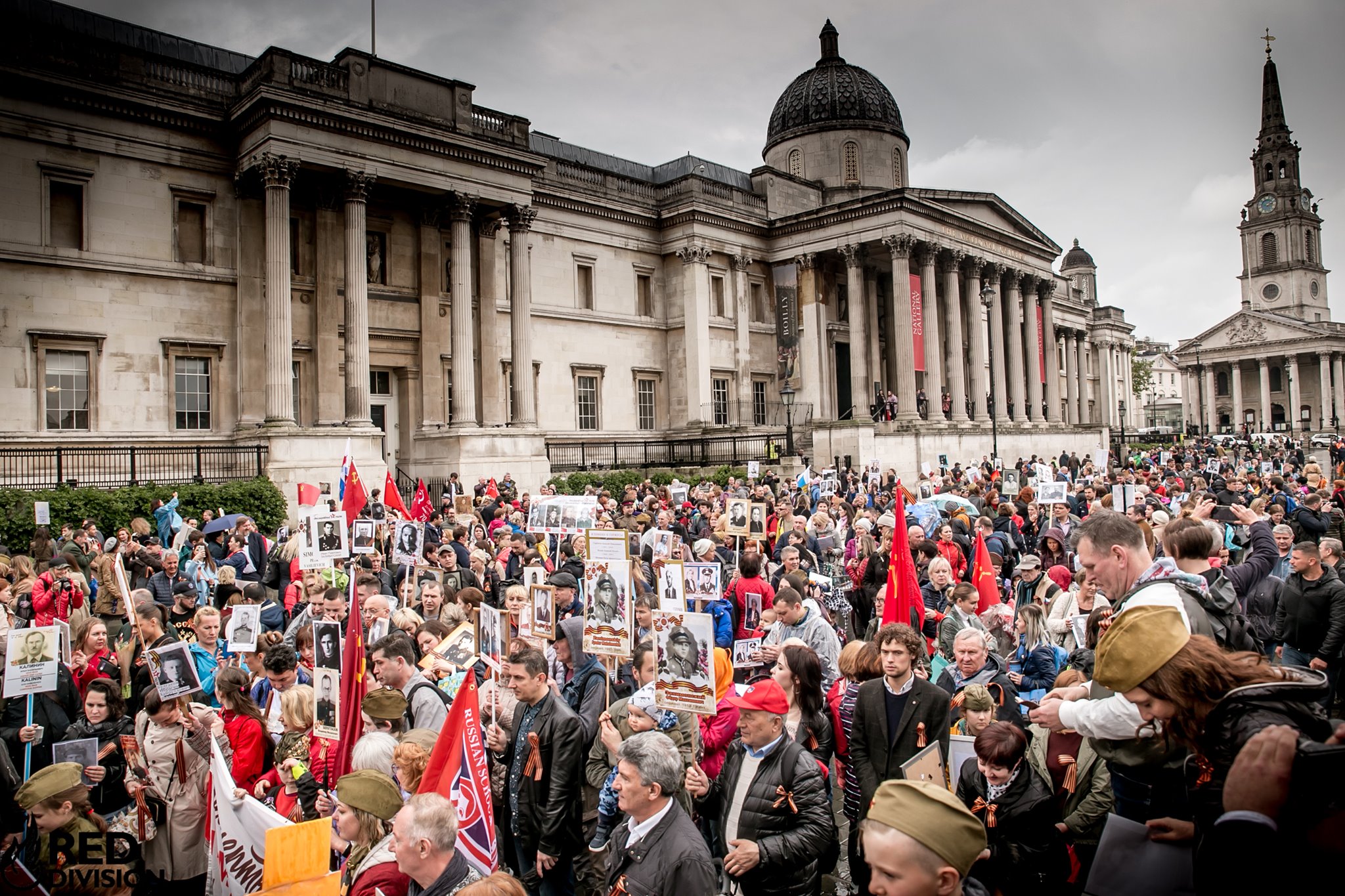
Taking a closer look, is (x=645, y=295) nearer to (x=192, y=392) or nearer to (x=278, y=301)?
(x=278, y=301)

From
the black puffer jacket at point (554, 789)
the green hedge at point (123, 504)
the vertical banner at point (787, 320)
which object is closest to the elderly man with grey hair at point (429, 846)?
the black puffer jacket at point (554, 789)

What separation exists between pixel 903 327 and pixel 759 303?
262 inches

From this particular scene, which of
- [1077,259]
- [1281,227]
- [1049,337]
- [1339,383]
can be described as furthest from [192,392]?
[1281,227]

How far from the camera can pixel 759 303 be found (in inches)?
1565

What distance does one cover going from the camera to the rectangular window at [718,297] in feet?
124

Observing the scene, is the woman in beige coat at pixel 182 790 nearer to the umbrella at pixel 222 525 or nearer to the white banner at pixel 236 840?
the white banner at pixel 236 840

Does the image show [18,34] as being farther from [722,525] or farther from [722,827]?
[722,827]

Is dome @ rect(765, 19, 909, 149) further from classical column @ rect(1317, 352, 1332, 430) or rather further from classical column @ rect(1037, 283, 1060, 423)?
classical column @ rect(1317, 352, 1332, 430)

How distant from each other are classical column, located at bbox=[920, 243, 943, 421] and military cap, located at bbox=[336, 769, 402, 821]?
35.4 m

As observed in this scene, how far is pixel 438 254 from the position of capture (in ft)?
95.9

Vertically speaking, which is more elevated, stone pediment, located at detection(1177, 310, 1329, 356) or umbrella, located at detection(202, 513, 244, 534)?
stone pediment, located at detection(1177, 310, 1329, 356)

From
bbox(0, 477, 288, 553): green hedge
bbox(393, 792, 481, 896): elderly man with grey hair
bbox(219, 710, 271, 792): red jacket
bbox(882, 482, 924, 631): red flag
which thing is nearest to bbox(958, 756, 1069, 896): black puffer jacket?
bbox(393, 792, 481, 896): elderly man with grey hair

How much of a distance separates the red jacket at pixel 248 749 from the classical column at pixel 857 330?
33.0 m

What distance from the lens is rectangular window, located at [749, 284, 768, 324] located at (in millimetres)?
39656
